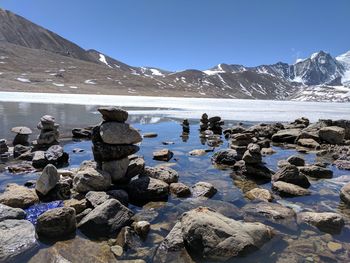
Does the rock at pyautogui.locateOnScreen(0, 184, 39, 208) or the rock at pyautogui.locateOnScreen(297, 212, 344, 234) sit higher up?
the rock at pyautogui.locateOnScreen(0, 184, 39, 208)

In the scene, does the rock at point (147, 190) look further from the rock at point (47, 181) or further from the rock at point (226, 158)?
the rock at point (226, 158)

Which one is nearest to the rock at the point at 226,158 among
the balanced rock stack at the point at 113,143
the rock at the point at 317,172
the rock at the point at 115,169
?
the rock at the point at 317,172

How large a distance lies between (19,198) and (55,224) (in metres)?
2.52

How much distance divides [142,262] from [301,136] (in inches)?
879

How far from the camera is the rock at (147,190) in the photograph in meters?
12.4

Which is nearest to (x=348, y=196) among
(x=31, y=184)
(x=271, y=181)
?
(x=271, y=181)

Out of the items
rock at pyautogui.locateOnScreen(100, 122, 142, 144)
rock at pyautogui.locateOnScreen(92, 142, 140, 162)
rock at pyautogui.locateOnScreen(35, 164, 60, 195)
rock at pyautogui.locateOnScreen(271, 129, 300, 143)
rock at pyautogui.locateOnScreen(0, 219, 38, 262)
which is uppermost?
rock at pyautogui.locateOnScreen(100, 122, 142, 144)

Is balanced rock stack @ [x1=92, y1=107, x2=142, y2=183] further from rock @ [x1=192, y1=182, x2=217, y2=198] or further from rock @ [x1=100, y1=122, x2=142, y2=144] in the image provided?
rock @ [x1=192, y1=182, x2=217, y2=198]

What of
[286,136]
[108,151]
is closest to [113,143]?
[108,151]

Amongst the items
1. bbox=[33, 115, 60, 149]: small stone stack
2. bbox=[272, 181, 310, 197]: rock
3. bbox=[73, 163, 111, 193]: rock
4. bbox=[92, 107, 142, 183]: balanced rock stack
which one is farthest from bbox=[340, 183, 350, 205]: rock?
bbox=[33, 115, 60, 149]: small stone stack

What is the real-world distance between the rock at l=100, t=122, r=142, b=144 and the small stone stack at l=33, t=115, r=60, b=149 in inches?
339

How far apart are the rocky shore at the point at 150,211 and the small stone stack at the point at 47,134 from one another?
214cm

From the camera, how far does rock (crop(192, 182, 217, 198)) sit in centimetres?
1277

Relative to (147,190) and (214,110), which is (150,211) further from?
(214,110)
